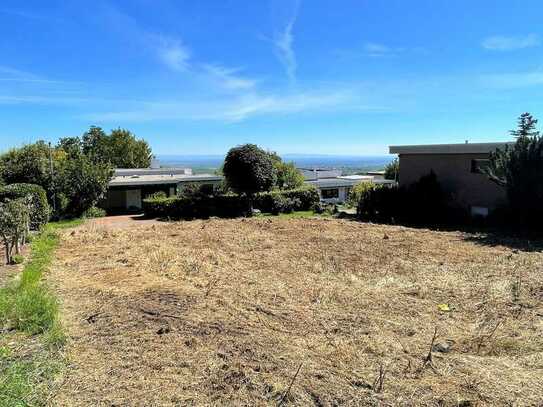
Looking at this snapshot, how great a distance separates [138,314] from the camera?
5.95 meters

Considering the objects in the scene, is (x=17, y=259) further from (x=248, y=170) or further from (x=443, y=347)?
(x=248, y=170)

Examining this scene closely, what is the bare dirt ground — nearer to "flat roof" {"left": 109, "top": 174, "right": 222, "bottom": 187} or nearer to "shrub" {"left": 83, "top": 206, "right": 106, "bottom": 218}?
"shrub" {"left": 83, "top": 206, "right": 106, "bottom": 218}

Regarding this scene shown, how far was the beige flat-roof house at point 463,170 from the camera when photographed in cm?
1766

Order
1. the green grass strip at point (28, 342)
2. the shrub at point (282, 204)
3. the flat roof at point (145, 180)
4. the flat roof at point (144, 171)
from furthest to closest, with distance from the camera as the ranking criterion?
the flat roof at point (144, 171), the flat roof at point (145, 180), the shrub at point (282, 204), the green grass strip at point (28, 342)

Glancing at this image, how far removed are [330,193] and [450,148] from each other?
76.5ft

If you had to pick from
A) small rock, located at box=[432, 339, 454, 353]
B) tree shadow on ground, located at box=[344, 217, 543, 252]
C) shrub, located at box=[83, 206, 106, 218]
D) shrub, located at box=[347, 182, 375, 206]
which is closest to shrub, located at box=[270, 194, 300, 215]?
shrub, located at box=[347, 182, 375, 206]

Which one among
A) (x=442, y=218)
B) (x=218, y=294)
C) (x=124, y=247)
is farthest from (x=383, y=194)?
(x=218, y=294)

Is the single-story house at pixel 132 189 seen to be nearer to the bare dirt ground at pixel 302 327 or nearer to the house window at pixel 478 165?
the house window at pixel 478 165

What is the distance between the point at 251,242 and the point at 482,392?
32.3 feet

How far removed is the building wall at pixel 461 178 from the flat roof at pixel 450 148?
0.80 ft

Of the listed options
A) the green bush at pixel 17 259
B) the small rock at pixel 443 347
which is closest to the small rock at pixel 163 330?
the small rock at pixel 443 347

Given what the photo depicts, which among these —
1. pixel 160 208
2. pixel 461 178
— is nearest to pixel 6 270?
pixel 160 208

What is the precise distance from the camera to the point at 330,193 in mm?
41938

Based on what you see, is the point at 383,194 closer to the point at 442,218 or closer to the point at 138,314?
the point at 442,218
